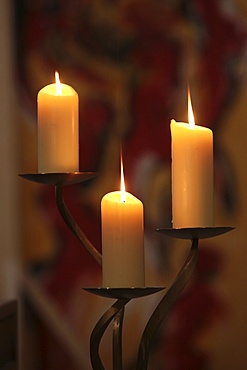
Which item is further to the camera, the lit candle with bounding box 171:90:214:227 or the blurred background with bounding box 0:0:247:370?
the blurred background with bounding box 0:0:247:370

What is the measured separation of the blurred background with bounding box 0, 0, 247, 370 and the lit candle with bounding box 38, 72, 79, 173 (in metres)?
0.54

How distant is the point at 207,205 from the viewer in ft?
2.53

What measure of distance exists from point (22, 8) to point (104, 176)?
0.36m

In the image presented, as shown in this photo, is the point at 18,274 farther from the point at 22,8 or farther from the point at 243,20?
the point at 243,20

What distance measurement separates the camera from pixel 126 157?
1376mm

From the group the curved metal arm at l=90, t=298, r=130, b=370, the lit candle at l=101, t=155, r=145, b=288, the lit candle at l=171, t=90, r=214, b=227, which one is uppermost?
the lit candle at l=171, t=90, r=214, b=227

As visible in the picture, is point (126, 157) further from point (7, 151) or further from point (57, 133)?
point (57, 133)

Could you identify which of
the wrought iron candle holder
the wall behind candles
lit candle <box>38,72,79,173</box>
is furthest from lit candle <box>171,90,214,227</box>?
the wall behind candles

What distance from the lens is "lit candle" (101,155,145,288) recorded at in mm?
766

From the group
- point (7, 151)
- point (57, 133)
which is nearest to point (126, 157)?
point (7, 151)

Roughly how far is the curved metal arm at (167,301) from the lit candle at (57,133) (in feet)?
Answer: 0.54

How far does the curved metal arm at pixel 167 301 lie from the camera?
2.56 feet

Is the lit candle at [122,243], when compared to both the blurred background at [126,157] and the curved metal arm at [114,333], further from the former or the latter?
the blurred background at [126,157]

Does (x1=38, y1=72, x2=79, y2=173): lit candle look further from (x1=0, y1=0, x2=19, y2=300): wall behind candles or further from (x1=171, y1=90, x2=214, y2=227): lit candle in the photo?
(x1=0, y1=0, x2=19, y2=300): wall behind candles
